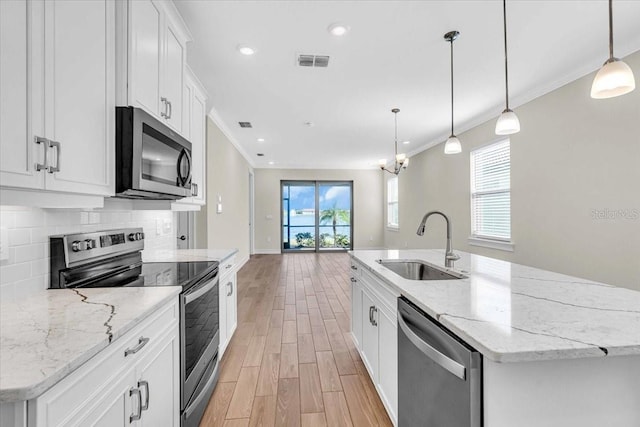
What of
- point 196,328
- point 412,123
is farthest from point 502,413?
point 412,123

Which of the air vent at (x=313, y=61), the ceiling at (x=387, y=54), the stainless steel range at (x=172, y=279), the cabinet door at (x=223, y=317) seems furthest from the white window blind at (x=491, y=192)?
the stainless steel range at (x=172, y=279)

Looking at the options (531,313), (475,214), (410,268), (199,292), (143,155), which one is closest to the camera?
(531,313)

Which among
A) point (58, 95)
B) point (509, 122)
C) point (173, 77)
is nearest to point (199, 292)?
point (58, 95)

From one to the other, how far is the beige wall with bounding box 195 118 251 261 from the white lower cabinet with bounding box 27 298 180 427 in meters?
2.89

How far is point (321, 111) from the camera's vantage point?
4.37m

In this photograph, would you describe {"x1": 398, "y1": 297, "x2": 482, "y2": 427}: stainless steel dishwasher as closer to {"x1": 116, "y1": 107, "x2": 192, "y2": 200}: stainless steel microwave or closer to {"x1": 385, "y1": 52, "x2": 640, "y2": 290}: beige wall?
{"x1": 116, "y1": 107, "x2": 192, "y2": 200}: stainless steel microwave

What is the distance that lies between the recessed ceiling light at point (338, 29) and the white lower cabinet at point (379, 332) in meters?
1.80

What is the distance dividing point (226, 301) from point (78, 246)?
131 cm

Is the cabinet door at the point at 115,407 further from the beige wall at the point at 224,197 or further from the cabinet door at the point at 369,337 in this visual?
the beige wall at the point at 224,197

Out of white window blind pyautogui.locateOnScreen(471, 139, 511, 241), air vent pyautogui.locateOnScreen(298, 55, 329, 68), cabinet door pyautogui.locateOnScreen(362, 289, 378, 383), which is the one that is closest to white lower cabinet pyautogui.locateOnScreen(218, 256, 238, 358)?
cabinet door pyautogui.locateOnScreen(362, 289, 378, 383)

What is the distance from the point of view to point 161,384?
1.35m

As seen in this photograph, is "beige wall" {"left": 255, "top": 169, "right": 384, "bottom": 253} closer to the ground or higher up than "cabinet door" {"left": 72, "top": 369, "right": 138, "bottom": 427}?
higher up

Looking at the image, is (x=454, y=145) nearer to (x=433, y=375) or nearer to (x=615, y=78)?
(x=615, y=78)

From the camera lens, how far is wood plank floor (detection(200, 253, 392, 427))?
192 cm
